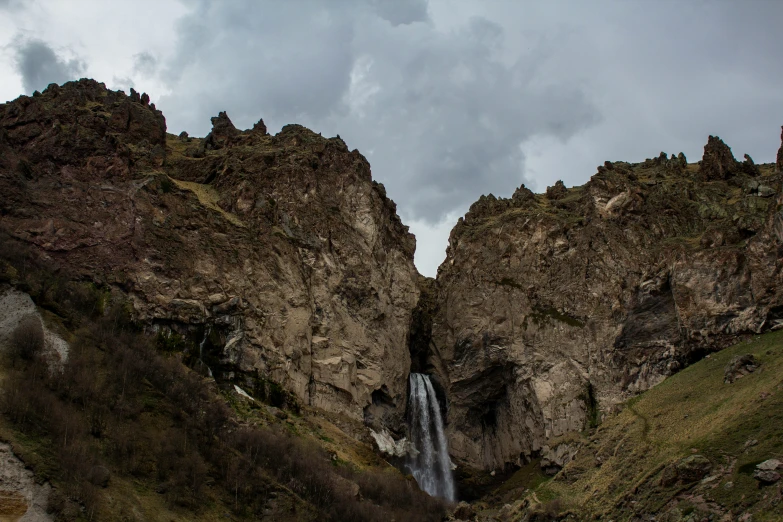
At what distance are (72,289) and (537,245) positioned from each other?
191ft

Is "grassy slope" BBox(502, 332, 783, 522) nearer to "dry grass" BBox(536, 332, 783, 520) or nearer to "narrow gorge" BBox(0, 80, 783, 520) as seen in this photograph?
"dry grass" BBox(536, 332, 783, 520)

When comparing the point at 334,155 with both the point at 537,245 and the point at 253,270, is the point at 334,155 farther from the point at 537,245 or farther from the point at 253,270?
the point at 537,245

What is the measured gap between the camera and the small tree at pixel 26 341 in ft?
163

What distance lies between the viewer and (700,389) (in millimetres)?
53844

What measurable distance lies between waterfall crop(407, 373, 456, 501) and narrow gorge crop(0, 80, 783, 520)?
258 mm

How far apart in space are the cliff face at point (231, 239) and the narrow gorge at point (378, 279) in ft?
0.86

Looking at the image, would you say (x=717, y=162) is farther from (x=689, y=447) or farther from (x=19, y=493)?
(x=19, y=493)

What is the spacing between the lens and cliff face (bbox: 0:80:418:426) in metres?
66.8

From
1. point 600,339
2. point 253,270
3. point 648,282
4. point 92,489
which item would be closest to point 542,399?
point 600,339

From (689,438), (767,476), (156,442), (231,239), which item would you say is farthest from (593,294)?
(156,442)

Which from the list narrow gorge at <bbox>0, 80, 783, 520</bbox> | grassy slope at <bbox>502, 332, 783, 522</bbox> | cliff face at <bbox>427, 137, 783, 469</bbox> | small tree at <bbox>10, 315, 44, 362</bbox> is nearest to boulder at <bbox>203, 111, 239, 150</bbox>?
narrow gorge at <bbox>0, 80, 783, 520</bbox>

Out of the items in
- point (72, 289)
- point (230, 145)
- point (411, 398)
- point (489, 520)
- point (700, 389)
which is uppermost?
point (230, 145)

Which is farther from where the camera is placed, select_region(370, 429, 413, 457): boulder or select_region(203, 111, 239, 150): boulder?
select_region(203, 111, 239, 150): boulder

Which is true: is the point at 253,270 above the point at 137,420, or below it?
above
